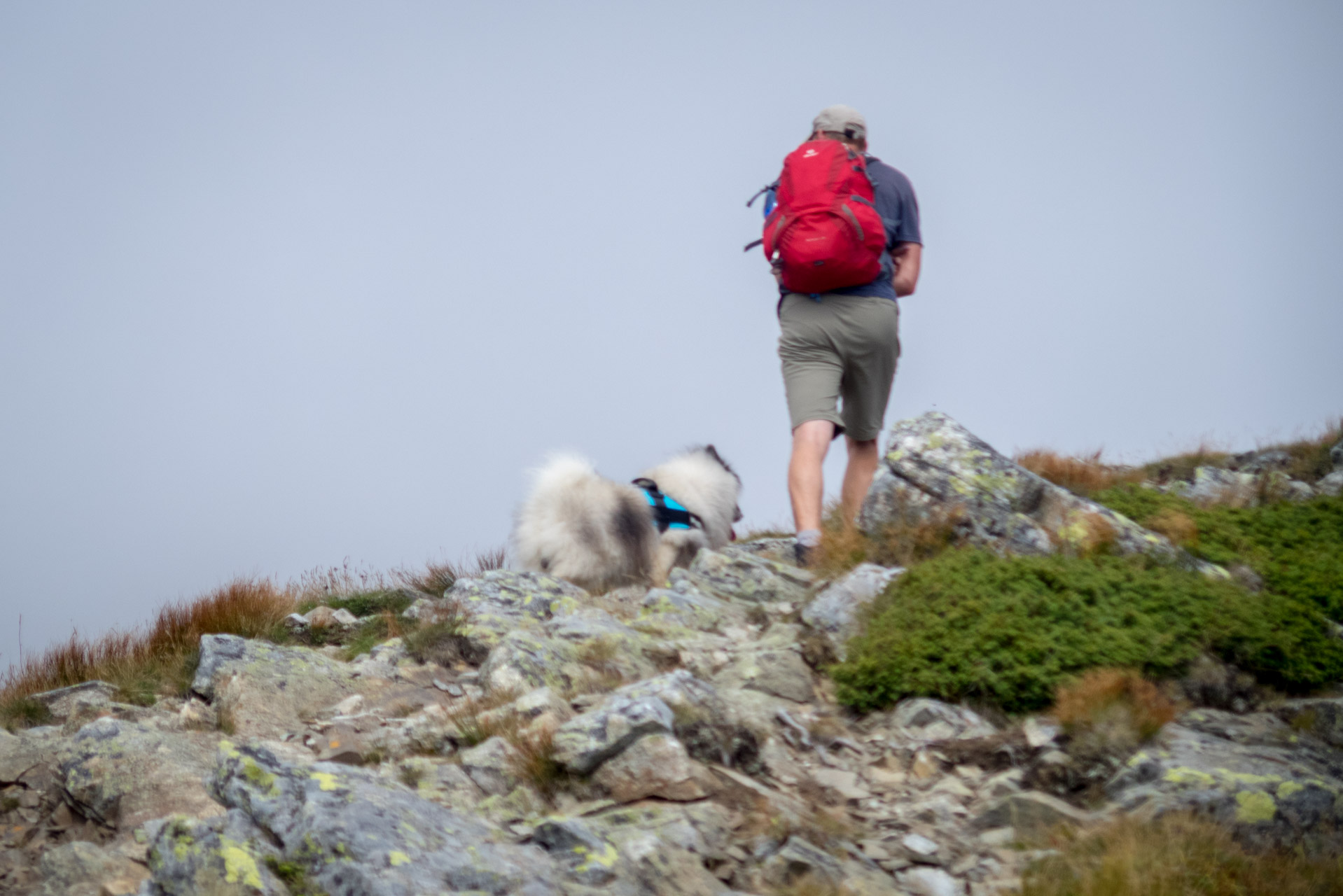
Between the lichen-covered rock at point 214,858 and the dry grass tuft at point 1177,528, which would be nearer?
the lichen-covered rock at point 214,858

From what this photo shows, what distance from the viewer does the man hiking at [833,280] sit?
256 inches

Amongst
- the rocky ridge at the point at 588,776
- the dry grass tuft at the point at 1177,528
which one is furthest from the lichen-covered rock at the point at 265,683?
the dry grass tuft at the point at 1177,528

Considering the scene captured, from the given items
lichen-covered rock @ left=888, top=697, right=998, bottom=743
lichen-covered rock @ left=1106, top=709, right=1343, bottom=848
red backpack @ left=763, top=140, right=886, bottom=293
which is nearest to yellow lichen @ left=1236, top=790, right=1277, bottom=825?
lichen-covered rock @ left=1106, top=709, right=1343, bottom=848

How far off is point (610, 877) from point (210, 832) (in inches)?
56.3

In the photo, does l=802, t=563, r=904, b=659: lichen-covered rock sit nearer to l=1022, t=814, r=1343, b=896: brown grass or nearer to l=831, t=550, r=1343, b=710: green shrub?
l=831, t=550, r=1343, b=710: green shrub

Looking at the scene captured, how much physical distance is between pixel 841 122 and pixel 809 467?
2674 mm

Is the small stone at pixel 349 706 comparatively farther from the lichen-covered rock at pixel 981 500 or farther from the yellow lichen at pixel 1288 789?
the yellow lichen at pixel 1288 789

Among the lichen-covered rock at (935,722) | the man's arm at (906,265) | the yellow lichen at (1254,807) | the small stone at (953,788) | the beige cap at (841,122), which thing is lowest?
the small stone at (953,788)

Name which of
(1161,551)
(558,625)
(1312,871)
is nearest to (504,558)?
(558,625)

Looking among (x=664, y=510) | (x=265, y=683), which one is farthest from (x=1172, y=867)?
(x=664, y=510)

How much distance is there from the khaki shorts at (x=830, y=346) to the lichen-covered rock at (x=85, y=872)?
4.97m

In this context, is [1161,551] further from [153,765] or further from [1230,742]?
[153,765]

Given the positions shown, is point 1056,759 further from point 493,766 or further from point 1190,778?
point 493,766

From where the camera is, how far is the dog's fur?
26.8ft
